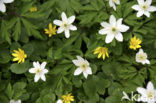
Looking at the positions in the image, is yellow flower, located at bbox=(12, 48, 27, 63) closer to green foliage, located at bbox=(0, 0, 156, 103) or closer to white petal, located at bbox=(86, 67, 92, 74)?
green foliage, located at bbox=(0, 0, 156, 103)

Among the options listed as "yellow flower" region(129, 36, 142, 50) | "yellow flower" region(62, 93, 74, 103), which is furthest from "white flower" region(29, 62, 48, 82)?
"yellow flower" region(129, 36, 142, 50)

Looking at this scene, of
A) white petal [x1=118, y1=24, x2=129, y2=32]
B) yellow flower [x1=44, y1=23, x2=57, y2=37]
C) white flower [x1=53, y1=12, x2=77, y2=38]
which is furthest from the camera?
yellow flower [x1=44, y1=23, x2=57, y2=37]

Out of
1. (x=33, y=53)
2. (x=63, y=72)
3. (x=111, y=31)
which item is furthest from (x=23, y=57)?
(x=111, y=31)

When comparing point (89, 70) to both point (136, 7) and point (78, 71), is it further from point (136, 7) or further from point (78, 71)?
point (136, 7)

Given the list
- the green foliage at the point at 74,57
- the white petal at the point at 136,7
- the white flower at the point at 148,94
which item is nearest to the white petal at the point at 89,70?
the green foliage at the point at 74,57

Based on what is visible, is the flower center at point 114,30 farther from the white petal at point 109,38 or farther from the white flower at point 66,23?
the white flower at point 66,23

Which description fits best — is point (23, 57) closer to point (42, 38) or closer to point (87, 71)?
point (42, 38)

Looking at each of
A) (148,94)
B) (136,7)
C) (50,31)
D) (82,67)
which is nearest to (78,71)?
(82,67)
